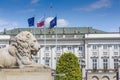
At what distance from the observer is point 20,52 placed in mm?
11711

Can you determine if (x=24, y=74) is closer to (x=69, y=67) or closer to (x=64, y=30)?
(x=69, y=67)

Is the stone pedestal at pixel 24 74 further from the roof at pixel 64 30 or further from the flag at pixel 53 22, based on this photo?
the roof at pixel 64 30

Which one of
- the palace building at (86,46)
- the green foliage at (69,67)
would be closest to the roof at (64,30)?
the palace building at (86,46)

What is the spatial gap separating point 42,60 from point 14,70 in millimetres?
87495

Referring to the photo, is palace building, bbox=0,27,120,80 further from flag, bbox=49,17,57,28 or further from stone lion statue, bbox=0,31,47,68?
stone lion statue, bbox=0,31,47,68

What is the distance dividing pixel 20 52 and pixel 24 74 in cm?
73

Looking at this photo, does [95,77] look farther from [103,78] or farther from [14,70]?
[14,70]

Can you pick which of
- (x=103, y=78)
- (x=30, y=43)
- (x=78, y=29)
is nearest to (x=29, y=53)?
(x=30, y=43)

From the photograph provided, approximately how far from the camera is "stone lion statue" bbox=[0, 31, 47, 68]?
11.6 metres

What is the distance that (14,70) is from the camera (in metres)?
11.3

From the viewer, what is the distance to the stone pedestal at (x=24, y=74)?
11172 mm

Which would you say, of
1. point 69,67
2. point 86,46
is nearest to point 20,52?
point 69,67

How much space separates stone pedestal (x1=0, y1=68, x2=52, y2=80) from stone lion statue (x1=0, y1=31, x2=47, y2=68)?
32 cm

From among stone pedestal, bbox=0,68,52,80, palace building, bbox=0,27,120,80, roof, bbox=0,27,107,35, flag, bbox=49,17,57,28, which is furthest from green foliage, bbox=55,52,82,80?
stone pedestal, bbox=0,68,52,80
